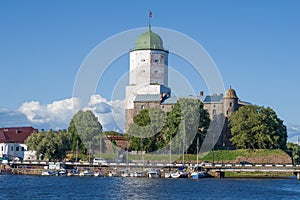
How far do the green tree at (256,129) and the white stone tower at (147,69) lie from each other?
75.8 feet

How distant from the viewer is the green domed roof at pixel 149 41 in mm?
114000

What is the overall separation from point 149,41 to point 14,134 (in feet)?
102

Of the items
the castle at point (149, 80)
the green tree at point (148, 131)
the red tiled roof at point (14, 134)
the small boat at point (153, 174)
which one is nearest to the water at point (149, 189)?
the small boat at point (153, 174)

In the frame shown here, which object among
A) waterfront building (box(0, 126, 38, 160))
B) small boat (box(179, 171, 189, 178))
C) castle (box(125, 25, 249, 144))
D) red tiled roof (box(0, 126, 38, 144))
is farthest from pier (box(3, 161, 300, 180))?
castle (box(125, 25, 249, 144))

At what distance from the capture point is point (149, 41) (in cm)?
11444

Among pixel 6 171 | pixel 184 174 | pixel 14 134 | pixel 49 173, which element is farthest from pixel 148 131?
pixel 14 134

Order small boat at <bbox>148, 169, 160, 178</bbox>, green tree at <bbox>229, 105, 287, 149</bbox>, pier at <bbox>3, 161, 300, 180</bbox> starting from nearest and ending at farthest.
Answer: pier at <bbox>3, 161, 300, 180</bbox>
small boat at <bbox>148, 169, 160, 178</bbox>
green tree at <bbox>229, 105, 287, 149</bbox>

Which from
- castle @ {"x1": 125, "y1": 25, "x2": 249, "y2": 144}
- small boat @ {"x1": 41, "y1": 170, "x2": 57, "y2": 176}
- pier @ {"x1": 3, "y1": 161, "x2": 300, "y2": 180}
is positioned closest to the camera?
pier @ {"x1": 3, "y1": 161, "x2": 300, "y2": 180}

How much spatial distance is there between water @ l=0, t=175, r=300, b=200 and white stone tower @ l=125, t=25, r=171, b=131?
40.1m

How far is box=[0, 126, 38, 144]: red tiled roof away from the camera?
11219 cm

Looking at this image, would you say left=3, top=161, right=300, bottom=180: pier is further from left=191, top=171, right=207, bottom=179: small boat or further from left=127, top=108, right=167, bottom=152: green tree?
left=127, top=108, right=167, bottom=152: green tree

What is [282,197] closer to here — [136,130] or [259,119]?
[259,119]

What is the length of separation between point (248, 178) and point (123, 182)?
18.0 m

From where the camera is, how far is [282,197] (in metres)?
55.9
